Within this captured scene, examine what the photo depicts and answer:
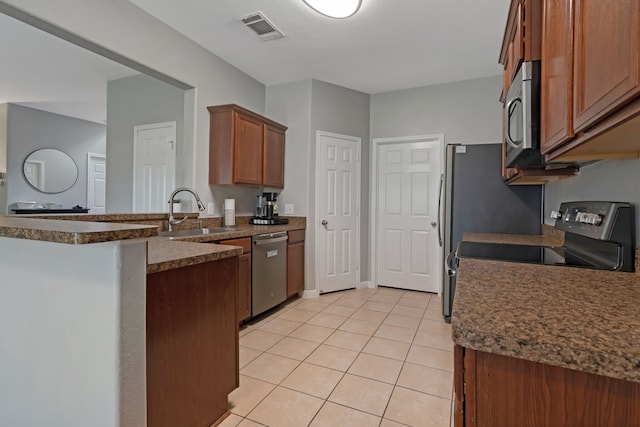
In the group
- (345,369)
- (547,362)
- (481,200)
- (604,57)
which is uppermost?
(604,57)

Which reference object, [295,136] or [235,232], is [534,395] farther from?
[295,136]

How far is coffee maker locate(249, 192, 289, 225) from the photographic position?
11.9 ft

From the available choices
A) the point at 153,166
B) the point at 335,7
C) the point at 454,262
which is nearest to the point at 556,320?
the point at 454,262

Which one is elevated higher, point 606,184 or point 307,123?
point 307,123

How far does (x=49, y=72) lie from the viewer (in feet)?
12.3

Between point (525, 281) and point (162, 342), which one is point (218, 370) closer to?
point (162, 342)

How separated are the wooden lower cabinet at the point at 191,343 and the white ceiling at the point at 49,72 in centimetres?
309

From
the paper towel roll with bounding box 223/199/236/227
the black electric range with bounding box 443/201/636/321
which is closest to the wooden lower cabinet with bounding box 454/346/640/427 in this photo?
the black electric range with bounding box 443/201/636/321

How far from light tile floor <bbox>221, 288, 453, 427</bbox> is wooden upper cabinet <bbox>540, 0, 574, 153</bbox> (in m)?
1.45

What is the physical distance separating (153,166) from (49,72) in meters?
1.67

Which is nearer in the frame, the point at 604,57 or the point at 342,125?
the point at 604,57

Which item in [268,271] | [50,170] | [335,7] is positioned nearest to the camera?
[335,7]

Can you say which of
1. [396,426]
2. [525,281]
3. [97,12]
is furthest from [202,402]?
[97,12]

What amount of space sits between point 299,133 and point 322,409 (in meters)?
2.99
